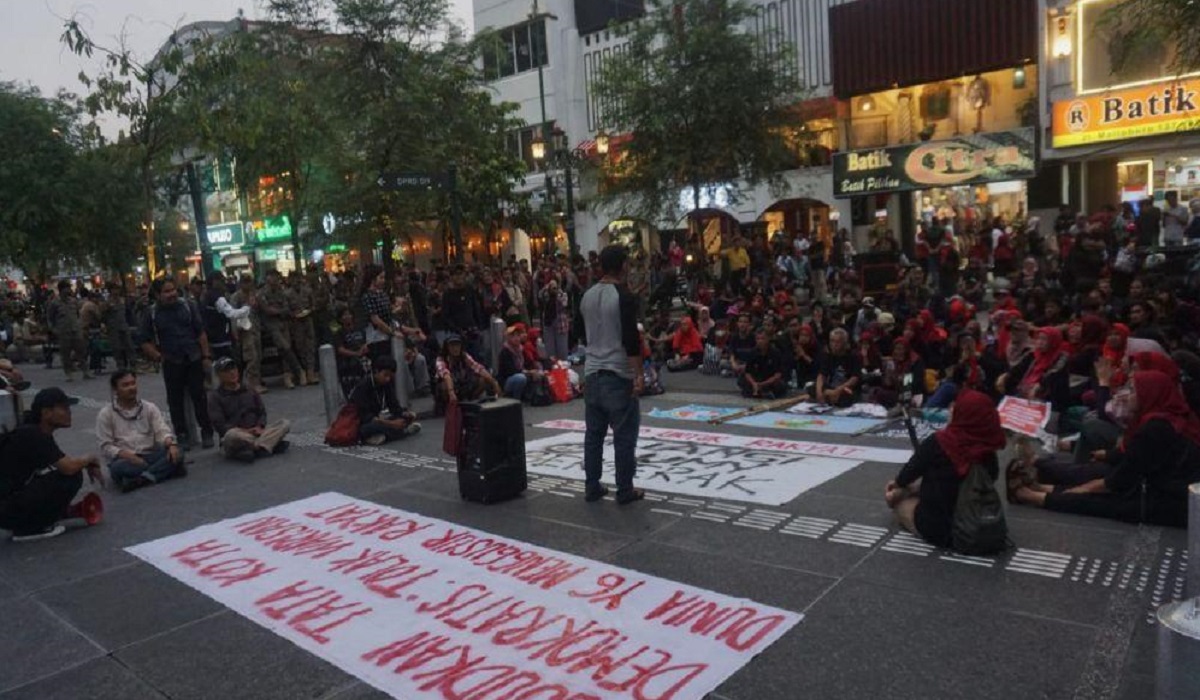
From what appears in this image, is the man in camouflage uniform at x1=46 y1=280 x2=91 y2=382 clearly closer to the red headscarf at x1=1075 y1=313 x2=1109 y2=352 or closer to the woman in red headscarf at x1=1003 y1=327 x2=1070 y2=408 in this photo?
the woman in red headscarf at x1=1003 y1=327 x2=1070 y2=408

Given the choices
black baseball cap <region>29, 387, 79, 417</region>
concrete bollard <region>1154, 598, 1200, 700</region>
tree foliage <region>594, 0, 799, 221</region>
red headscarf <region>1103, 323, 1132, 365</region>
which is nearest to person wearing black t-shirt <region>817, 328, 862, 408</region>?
red headscarf <region>1103, 323, 1132, 365</region>

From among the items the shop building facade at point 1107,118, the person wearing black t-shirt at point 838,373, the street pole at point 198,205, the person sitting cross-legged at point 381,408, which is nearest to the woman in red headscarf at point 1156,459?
the person wearing black t-shirt at point 838,373

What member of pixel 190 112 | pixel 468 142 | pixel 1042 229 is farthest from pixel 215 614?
pixel 1042 229

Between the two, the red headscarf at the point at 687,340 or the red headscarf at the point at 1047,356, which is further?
the red headscarf at the point at 687,340

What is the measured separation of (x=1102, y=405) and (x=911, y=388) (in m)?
2.68

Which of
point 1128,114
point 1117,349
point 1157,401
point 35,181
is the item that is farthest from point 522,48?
point 1157,401

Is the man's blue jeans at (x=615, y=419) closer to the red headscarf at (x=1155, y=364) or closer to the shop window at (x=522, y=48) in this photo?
the red headscarf at (x=1155, y=364)

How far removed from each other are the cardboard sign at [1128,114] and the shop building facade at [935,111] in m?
0.88

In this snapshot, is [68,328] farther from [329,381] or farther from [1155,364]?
[1155,364]

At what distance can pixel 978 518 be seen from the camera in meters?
5.04

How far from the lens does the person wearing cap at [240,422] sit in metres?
8.87

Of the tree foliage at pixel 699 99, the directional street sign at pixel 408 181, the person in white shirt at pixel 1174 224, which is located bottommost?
the person in white shirt at pixel 1174 224

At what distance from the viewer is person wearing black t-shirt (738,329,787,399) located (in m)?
11.2

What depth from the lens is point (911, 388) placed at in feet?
32.7
